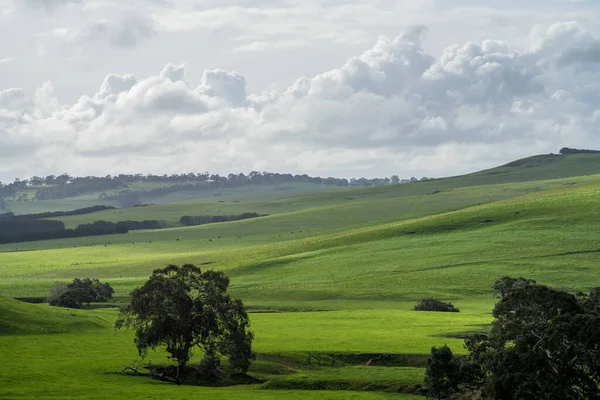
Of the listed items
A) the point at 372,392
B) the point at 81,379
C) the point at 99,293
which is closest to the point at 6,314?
the point at 81,379

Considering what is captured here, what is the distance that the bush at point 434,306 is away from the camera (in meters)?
84.1

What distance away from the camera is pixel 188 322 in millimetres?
51500

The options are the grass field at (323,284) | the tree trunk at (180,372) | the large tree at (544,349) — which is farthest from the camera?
the tree trunk at (180,372)

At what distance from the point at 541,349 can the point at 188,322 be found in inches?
866

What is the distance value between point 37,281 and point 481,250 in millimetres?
60497

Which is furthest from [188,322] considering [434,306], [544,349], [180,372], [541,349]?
[434,306]

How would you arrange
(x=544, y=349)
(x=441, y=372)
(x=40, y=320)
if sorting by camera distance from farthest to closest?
(x=40, y=320) → (x=441, y=372) → (x=544, y=349)

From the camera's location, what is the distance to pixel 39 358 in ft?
167

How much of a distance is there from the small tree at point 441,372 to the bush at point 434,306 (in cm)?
4184

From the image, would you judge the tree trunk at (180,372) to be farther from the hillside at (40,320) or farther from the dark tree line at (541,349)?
the dark tree line at (541,349)

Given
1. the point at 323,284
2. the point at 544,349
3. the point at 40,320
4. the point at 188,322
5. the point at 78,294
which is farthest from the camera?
the point at 323,284

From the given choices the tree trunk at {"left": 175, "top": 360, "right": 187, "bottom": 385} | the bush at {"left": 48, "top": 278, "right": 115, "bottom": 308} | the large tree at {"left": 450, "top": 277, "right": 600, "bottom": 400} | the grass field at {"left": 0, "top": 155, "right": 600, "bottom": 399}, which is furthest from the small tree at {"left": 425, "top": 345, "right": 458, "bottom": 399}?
the bush at {"left": 48, "top": 278, "right": 115, "bottom": 308}

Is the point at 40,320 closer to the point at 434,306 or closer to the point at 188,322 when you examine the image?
the point at 188,322

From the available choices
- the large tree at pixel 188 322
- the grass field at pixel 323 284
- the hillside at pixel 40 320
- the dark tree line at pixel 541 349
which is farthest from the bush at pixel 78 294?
the dark tree line at pixel 541 349
